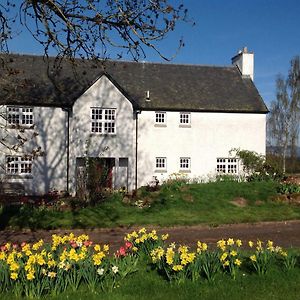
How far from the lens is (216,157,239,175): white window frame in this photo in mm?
29656

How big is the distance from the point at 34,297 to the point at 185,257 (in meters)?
2.50

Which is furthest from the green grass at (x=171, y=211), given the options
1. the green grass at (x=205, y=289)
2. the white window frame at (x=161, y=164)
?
Answer: the green grass at (x=205, y=289)

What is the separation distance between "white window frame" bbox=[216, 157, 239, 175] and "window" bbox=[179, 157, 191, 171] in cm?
203

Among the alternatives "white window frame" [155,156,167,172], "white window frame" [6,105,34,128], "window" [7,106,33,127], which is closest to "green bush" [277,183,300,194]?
"white window frame" [155,156,167,172]

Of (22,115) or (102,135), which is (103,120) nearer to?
(102,135)

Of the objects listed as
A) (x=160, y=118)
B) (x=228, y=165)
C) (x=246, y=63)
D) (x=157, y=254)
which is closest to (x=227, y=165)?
(x=228, y=165)

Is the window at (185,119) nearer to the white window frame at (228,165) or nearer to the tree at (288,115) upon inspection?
the white window frame at (228,165)

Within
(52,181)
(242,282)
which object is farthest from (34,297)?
(52,181)

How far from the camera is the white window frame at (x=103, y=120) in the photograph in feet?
88.0

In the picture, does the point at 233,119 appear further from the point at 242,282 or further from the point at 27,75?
the point at 242,282

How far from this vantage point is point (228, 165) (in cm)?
2981

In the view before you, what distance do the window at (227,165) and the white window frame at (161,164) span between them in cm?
370

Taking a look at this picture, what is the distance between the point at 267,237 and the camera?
13.4 meters

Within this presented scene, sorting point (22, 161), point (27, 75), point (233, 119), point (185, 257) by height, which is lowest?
point (185, 257)
